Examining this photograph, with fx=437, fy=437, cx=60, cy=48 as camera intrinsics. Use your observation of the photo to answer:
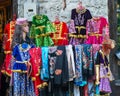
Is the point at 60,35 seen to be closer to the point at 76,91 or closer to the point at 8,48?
the point at 8,48

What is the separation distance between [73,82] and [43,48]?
2.42 feet

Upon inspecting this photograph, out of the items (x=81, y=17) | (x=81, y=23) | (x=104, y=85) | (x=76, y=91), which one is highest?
(x=81, y=17)

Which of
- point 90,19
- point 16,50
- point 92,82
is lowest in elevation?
point 92,82

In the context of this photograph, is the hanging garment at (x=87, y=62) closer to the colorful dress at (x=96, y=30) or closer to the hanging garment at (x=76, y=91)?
the hanging garment at (x=76, y=91)

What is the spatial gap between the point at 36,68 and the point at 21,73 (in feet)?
0.89

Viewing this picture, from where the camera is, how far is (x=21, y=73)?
7.12 meters

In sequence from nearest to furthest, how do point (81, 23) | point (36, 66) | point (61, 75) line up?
point (61, 75), point (36, 66), point (81, 23)

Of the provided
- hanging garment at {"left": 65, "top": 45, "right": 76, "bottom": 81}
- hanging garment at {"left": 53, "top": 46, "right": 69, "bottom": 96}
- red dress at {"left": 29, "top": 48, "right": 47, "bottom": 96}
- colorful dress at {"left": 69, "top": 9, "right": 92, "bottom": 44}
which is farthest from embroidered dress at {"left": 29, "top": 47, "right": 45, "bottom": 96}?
colorful dress at {"left": 69, "top": 9, "right": 92, "bottom": 44}

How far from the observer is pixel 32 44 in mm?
7312

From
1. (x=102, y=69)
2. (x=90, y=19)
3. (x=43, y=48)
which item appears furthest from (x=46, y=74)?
(x=90, y=19)

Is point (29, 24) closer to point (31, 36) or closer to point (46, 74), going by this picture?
point (31, 36)

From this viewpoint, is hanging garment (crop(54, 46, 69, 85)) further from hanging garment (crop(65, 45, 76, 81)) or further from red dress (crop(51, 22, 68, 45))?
red dress (crop(51, 22, 68, 45))

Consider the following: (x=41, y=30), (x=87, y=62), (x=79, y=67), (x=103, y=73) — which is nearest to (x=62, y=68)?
(x=79, y=67)

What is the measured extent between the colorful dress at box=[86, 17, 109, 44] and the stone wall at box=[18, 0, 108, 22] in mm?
294
